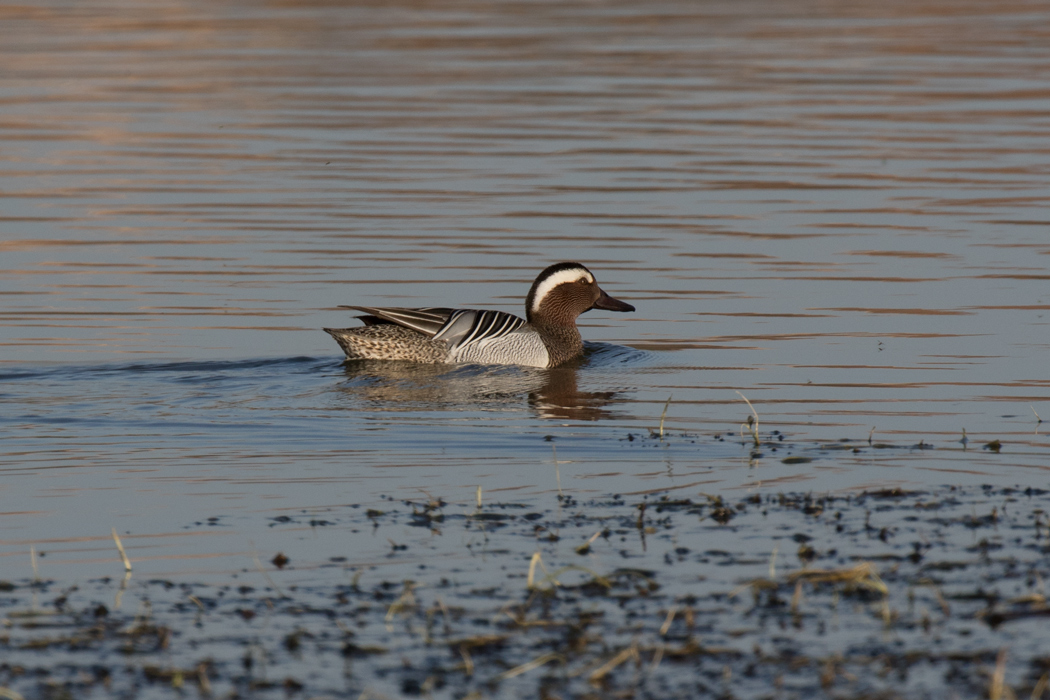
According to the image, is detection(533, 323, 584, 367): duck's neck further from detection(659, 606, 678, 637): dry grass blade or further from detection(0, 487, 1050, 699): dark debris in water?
detection(659, 606, 678, 637): dry grass blade

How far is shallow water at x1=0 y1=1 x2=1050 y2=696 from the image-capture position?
26.1ft

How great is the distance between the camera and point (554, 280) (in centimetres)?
1254

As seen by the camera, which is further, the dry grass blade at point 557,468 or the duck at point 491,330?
the duck at point 491,330

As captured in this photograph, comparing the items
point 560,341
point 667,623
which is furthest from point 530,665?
point 560,341

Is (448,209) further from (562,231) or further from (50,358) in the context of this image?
(50,358)

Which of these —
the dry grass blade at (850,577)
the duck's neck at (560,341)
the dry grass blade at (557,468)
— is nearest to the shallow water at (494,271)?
the dry grass blade at (557,468)

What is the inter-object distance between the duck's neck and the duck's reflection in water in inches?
5.0

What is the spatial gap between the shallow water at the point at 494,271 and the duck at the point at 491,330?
0.27 metres

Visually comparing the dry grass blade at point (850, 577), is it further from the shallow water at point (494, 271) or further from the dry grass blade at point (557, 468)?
the dry grass blade at point (557, 468)

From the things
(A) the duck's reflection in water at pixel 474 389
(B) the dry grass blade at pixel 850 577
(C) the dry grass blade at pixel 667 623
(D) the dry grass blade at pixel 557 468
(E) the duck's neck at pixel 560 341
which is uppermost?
(E) the duck's neck at pixel 560 341

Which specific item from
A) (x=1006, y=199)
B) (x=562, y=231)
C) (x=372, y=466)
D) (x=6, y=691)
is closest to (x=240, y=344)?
(x=372, y=466)

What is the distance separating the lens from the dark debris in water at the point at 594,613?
490 centimetres

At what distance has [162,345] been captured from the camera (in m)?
11.6

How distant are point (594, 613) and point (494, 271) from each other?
910cm
